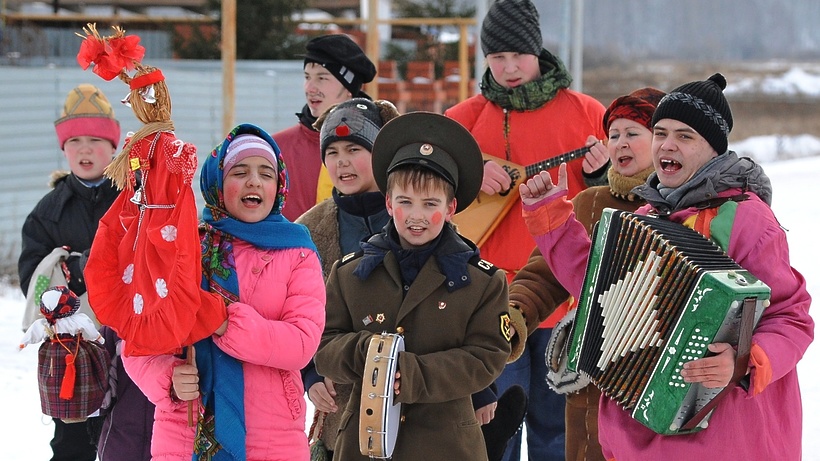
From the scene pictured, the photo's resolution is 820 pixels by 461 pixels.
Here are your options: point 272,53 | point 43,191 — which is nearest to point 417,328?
point 43,191

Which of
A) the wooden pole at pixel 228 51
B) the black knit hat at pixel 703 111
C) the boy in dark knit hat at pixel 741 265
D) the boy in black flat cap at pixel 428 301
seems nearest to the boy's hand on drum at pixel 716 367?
the boy in dark knit hat at pixel 741 265

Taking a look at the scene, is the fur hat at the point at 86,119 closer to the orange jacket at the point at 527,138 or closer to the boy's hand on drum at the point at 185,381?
the orange jacket at the point at 527,138

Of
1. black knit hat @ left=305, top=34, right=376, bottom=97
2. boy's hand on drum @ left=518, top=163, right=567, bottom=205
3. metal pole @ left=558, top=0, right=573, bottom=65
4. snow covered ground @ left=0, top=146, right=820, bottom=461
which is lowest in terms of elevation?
snow covered ground @ left=0, top=146, right=820, bottom=461

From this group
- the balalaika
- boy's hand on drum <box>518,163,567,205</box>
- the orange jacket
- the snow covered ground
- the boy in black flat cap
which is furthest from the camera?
the snow covered ground

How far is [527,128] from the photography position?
4.66 meters

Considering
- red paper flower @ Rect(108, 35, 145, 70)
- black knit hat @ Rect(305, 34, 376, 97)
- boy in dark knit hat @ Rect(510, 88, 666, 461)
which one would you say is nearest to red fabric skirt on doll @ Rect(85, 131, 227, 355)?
red paper flower @ Rect(108, 35, 145, 70)

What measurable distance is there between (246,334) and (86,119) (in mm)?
2114

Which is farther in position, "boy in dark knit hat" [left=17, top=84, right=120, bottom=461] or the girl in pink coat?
"boy in dark knit hat" [left=17, top=84, right=120, bottom=461]

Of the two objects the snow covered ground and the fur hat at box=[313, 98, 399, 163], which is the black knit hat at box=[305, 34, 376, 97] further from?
the snow covered ground

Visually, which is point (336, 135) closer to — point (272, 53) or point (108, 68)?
point (108, 68)

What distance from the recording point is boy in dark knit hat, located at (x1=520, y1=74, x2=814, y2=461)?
2.88 m

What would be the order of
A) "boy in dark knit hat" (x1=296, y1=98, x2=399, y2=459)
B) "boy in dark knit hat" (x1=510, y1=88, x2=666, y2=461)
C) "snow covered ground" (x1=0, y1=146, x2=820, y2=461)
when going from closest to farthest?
"boy in dark knit hat" (x1=510, y1=88, x2=666, y2=461) < "boy in dark knit hat" (x1=296, y1=98, x2=399, y2=459) < "snow covered ground" (x1=0, y1=146, x2=820, y2=461)

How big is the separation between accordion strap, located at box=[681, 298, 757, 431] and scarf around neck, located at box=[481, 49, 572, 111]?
79.9 inches

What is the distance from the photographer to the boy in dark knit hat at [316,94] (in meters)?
A: 5.01
